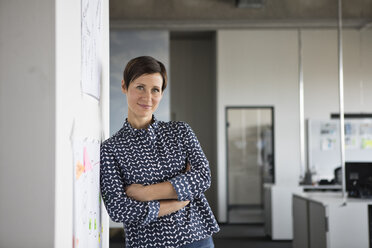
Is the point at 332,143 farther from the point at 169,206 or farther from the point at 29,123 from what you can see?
the point at 29,123

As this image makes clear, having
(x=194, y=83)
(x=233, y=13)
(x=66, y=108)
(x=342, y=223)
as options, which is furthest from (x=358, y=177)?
(x=194, y=83)

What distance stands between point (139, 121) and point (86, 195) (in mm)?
457

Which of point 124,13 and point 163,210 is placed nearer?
point 163,210

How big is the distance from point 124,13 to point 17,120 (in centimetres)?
817

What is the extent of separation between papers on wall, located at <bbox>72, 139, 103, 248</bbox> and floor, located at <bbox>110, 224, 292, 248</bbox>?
5.59 metres

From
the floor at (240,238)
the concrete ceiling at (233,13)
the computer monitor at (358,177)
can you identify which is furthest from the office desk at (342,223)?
the concrete ceiling at (233,13)

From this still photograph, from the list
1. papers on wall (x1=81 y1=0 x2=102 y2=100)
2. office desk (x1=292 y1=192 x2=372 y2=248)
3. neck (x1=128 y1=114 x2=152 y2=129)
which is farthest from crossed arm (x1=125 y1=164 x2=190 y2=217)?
office desk (x1=292 y1=192 x2=372 y2=248)

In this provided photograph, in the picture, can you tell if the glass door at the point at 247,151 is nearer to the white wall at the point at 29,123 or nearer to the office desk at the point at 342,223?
the office desk at the point at 342,223

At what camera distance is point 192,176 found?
5.65 feet

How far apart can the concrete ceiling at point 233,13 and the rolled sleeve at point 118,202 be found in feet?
24.8

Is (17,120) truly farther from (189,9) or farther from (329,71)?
(329,71)

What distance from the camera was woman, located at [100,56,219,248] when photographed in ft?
5.43

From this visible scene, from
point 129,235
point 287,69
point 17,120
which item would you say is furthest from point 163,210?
point 287,69

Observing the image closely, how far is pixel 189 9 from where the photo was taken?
8891mm
